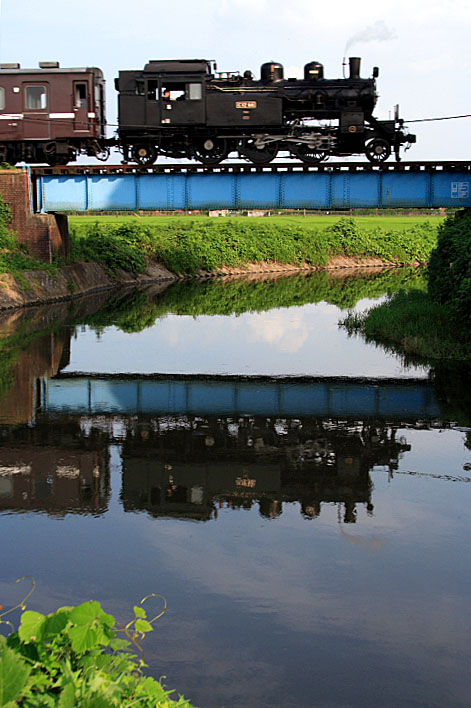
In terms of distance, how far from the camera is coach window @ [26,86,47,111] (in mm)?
30688

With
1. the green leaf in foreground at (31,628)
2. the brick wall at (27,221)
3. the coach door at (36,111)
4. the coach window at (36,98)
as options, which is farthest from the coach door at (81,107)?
the green leaf in foreground at (31,628)

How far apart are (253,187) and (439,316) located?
10.6 m

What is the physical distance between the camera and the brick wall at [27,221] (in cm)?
3169

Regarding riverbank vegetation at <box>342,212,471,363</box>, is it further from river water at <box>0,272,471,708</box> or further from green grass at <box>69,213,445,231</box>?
green grass at <box>69,213,445,231</box>

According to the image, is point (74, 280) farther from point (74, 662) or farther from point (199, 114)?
point (74, 662)

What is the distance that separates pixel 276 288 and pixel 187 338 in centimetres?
2019

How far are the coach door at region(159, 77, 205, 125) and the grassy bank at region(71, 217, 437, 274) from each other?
10.8 metres

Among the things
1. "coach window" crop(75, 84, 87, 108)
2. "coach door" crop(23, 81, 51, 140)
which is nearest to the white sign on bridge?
"coach window" crop(75, 84, 87, 108)

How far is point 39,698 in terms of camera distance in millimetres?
3740

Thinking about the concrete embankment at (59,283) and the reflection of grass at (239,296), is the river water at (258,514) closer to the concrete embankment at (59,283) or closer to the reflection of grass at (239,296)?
the concrete embankment at (59,283)

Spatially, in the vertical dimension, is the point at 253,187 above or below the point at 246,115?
below

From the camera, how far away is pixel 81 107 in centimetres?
3047

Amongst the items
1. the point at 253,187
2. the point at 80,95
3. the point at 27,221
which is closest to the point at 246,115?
the point at 253,187

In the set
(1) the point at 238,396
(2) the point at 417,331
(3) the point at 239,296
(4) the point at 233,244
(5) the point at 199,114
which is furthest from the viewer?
(4) the point at 233,244
